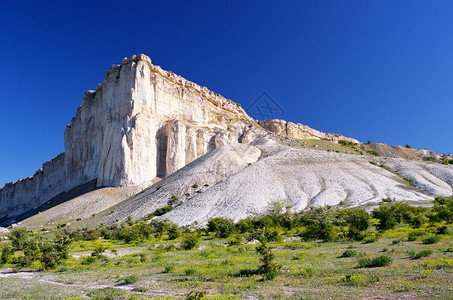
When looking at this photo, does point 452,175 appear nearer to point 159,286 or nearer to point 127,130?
point 159,286

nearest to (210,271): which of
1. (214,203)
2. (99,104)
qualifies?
(214,203)

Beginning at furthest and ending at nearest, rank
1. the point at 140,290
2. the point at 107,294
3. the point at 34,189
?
the point at 34,189
the point at 140,290
the point at 107,294

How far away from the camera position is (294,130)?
115 m

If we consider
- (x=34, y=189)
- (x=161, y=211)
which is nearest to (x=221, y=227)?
(x=161, y=211)

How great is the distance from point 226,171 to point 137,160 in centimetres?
2337

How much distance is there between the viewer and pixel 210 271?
38.9 feet

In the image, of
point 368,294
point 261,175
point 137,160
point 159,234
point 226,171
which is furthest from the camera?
point 137,160

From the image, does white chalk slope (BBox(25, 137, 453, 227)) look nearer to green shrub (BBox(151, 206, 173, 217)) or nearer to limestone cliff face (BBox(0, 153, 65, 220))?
green shrub (BBox(151, 206, 173, 217))

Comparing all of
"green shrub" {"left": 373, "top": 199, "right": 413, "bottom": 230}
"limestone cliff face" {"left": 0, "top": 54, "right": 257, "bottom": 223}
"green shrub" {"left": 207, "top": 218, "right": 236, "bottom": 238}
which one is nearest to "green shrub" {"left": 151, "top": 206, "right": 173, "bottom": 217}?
"green shrub" {"left": 207, "top": 218, "right": 236, "bottom": 238}

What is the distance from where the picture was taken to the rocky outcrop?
112 meters

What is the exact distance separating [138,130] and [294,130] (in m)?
69.1

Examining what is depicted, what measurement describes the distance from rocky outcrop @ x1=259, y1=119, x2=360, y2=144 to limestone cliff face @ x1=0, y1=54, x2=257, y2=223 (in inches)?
984

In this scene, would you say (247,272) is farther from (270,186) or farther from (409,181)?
(409,181)

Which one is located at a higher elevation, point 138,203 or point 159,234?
point 138,203
